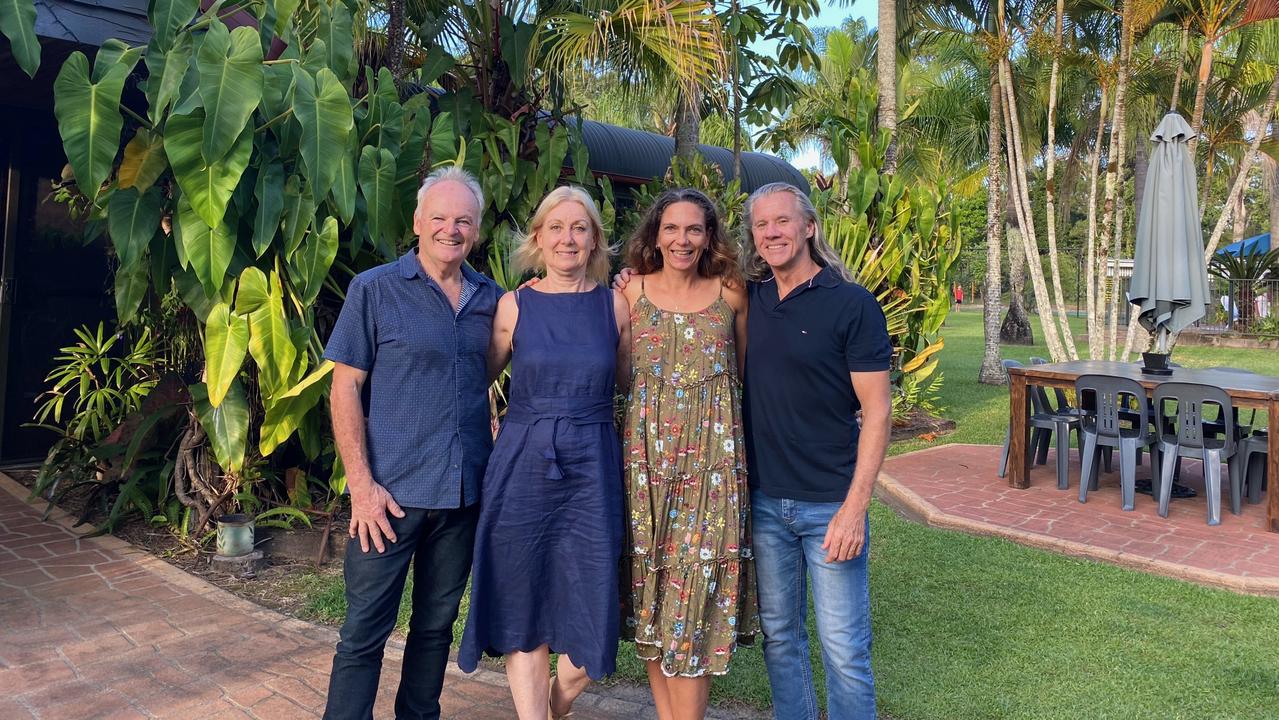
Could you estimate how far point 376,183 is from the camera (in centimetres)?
422

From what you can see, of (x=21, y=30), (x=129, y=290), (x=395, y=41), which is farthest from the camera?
(x=395, y=41)

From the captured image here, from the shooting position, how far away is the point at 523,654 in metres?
2.50

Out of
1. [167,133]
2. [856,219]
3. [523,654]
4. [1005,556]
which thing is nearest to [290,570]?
[167,133]

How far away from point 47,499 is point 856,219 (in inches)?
259

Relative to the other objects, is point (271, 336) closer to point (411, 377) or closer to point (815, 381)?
point (411, 377)

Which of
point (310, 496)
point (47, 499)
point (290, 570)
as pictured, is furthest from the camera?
point (47, 499)

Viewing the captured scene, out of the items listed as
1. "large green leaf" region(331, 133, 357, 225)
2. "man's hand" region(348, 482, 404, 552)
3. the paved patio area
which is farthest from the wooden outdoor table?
"man's hand" region(348, 482, 404, 552)

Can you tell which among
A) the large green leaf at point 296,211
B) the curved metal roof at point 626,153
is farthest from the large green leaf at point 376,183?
the curved metal roof at point 626,153

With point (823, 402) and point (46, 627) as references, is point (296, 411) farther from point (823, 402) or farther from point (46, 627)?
point (823, 402)

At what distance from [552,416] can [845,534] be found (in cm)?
83

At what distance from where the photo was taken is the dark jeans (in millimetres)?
2387

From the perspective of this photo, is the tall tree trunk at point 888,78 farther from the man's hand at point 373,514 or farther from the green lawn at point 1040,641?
the man's hand at point 373,514

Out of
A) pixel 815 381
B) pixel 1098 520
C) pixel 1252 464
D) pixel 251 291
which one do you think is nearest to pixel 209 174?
pixel 251 291

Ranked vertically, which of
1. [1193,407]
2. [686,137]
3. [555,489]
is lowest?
[1193,407]
